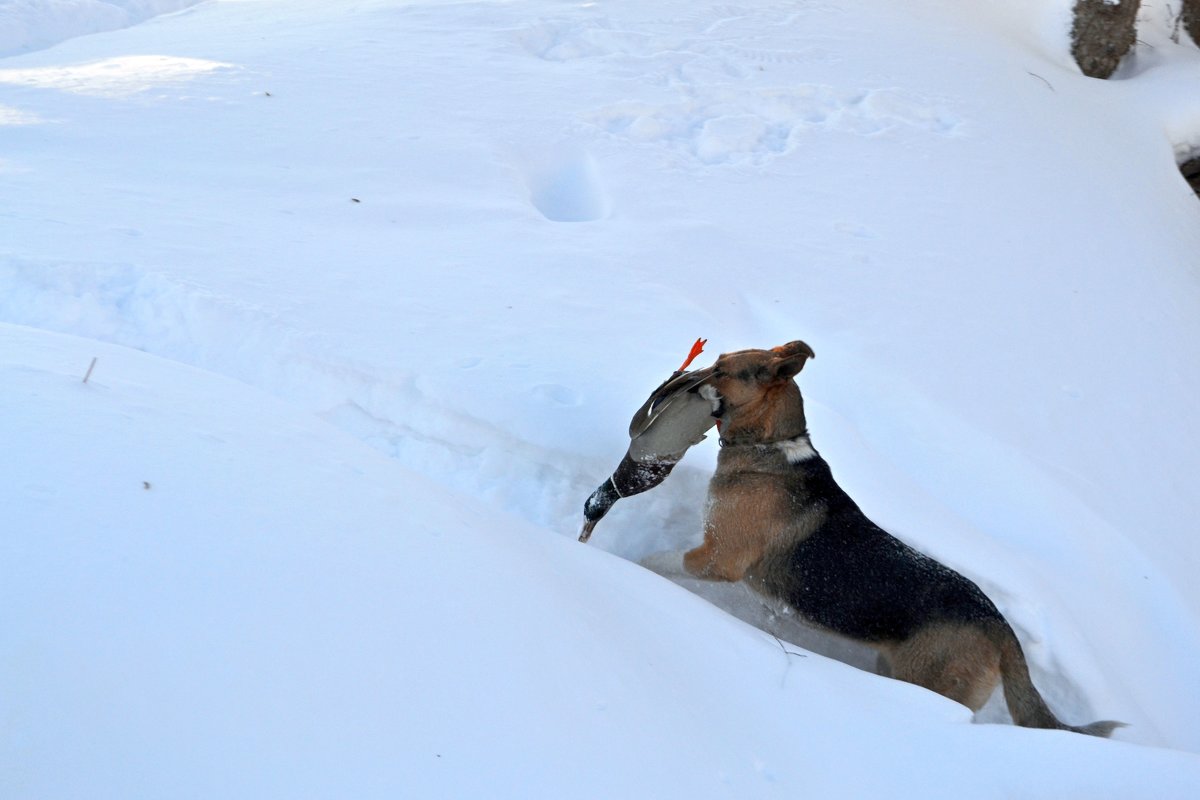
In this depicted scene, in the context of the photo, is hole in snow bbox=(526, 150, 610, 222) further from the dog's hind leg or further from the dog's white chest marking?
the dog's hind leg

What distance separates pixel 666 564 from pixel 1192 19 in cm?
891

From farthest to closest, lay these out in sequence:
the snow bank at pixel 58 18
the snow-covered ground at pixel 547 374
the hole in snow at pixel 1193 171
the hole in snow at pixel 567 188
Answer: the snow bank at pixel 58 18 < the hole in snow at pixel 1193 171 < the hole in snow at pixel 567 188 < the snow-covered ground at pixel 547 374

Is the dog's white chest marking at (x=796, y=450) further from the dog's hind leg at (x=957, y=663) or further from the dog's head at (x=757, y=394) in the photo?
the dog's hind leg at (x=957, y=663)

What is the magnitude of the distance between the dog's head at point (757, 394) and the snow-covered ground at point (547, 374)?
0.40 metres

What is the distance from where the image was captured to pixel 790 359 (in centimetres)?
312

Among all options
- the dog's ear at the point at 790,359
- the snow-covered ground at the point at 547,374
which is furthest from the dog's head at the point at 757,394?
the snow-covered ground at the point at 547,374

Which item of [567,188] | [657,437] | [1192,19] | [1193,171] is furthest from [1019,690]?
[1192,19]

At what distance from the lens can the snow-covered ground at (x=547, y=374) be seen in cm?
159

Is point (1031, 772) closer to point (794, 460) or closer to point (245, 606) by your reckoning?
point (794, 460)

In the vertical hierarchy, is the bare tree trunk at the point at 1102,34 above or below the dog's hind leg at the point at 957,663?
above

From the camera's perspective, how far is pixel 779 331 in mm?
4461

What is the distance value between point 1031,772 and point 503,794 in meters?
1.39

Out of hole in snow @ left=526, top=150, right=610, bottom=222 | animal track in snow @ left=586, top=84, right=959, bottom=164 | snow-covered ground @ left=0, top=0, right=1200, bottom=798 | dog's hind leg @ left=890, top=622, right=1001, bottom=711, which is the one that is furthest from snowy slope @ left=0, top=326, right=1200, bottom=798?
animal track in snow @ left=586, top=84, right=959, bottom=164

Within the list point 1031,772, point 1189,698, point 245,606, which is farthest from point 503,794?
point 1189,698
